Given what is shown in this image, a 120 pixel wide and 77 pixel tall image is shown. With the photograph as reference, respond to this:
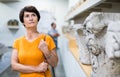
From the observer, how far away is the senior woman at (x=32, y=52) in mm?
1604

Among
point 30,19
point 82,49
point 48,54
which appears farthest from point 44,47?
point 82,49

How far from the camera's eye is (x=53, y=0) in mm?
10922

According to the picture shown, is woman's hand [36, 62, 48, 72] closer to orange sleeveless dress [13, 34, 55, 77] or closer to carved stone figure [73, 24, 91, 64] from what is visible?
orange sleeveless dress [13, 34, 55, 77]

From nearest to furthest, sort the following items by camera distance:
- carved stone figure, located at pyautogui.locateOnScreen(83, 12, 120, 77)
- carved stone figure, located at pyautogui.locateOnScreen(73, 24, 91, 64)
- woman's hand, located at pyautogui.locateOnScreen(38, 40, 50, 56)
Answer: carved stone figure, located at pyautogui.locateOnScreen(83, 12, 120, 77) → woman's hand, located at pyautogui.locateOnScreen(38, 40, 50, 56) → carved stone figure, located at pyautogui.locateOnScreen(73, 24, 91, 64)

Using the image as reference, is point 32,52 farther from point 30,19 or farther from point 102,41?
point 102,41

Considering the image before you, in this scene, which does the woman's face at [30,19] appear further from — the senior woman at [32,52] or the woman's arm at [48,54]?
the woman's arm at [48,54]

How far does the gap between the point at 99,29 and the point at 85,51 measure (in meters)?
0.87

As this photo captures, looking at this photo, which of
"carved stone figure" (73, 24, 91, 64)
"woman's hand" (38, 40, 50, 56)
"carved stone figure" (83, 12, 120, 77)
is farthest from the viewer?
"carved stone figure" (73, 24, 91, 64)

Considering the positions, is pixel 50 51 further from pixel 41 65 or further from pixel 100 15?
pixel 100 15

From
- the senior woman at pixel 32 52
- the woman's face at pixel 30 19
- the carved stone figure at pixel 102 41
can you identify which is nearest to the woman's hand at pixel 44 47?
the senior woman at pixel 32 52

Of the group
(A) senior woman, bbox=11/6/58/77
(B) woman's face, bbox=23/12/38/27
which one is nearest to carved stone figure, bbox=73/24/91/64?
(A) senior woman, bbox=11/6/58/77

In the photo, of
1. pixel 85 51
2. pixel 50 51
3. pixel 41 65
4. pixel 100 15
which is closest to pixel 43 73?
pixel 41 65

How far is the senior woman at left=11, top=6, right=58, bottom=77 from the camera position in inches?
63.2

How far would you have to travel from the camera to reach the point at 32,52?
162cm
